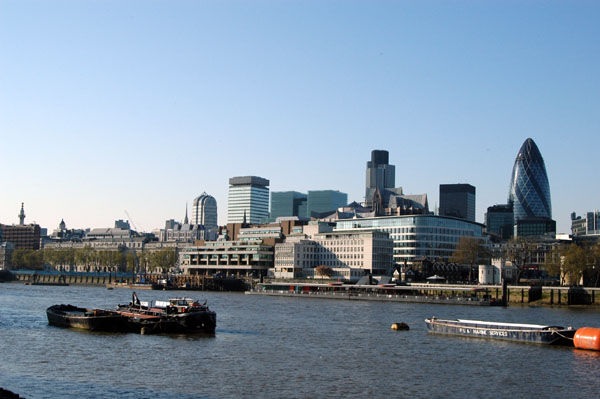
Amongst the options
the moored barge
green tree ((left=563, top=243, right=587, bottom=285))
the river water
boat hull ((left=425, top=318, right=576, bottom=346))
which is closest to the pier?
green tree ((left=563, top=243, right=587, bottom=285))

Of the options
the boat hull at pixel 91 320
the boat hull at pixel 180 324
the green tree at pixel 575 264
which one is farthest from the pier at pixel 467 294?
the boat hull at pixel 91 320

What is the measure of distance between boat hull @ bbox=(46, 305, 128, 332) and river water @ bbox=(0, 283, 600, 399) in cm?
191

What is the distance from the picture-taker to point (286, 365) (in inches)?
2452

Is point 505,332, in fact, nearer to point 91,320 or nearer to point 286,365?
point 286,365

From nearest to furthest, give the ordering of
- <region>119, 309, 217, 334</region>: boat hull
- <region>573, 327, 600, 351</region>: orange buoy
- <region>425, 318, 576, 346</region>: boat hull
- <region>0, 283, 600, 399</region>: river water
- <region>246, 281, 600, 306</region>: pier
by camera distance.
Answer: <region>0, 283, 600, 399</region>: river water < <region>573, 327, 600, 351</region>: orange buoy < <region>425, 318, 576, 346</region>: boat hull < <region>119, 309, 217, 334</region>: boat hull < <region>246, 281, 600, 306</region>: pier

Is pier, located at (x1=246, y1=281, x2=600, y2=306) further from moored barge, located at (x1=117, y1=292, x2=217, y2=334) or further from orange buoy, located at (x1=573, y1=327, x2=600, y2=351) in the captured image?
moored barge, located at (x1=117, y1=292, x2=217, y2=334)

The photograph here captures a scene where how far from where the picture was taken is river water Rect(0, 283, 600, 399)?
170 feet

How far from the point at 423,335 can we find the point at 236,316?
36081mm

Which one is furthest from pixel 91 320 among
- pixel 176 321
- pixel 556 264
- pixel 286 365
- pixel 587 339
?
pixel 556 264

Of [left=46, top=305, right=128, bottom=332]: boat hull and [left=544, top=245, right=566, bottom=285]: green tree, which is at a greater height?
[left=544, top=245, right=566, bottom=285]: green tree

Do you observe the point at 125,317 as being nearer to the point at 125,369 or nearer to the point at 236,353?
the point at 236,353

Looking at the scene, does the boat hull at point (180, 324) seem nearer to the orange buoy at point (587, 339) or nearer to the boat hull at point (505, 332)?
the boat hull at point (505, 332)

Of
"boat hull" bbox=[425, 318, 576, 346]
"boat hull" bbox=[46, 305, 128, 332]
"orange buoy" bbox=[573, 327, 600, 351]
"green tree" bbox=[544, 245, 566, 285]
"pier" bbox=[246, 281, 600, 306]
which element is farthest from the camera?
"green tree" bbox=[544, 245, 566, 285]

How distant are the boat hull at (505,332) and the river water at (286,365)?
1834 mm
